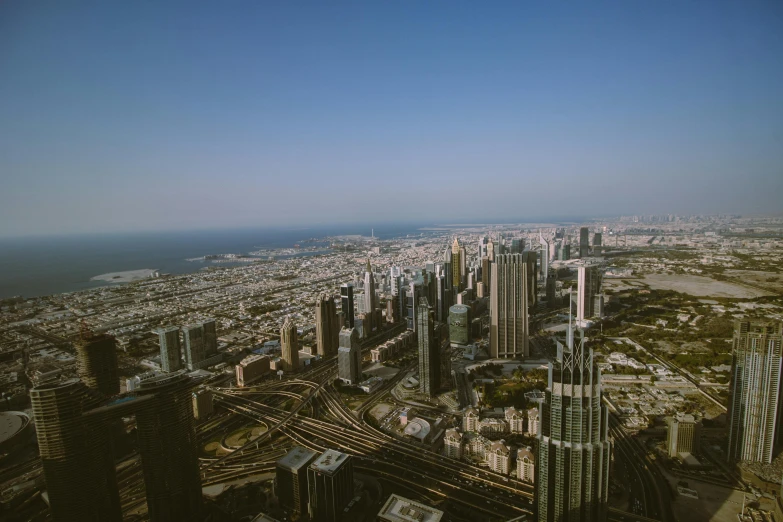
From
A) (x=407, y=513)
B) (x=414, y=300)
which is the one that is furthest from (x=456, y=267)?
(x=407, y=513)

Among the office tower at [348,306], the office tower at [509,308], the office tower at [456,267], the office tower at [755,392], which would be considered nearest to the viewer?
the office tower at [755,392]

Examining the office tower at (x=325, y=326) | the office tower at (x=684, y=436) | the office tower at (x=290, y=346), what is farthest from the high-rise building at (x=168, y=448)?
the office tower at (x=684, y=436)

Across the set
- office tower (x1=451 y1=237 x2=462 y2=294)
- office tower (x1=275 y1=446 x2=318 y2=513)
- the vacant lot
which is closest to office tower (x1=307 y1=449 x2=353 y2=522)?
office tower (x1=275 y1=446 x2=318 y2=513)

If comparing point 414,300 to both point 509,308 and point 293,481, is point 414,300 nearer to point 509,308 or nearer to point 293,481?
point 509,308

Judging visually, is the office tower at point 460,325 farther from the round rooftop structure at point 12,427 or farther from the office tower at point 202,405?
the round rooftop structure at point 12,427

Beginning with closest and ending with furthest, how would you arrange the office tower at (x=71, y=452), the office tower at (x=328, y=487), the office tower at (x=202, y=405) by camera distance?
1. the office tower at (x=71, y=452)
2. the office tower at (x=328, y=487)
3. the office tower at (x=202, y=405)

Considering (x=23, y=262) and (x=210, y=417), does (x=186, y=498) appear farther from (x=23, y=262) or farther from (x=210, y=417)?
(x=23, y=262)

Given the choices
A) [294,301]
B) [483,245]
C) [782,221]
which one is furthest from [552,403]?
[483,245]

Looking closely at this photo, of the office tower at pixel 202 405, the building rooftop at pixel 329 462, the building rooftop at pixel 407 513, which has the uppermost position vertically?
the building rooftop at pixel 329 462
